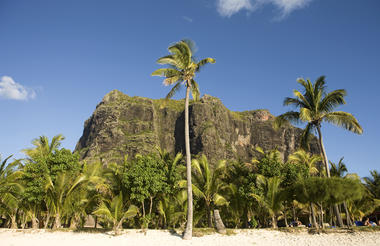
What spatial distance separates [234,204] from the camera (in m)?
20.9

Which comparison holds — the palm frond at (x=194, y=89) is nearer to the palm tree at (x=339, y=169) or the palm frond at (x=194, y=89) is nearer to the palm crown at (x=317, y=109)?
the palm crown at (x=317, y=109)

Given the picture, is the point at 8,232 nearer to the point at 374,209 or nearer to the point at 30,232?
the point at 30,232

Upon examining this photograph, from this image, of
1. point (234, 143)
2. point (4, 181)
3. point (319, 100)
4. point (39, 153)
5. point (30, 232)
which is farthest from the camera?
point (234, 143)

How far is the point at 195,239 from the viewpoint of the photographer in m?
13.3

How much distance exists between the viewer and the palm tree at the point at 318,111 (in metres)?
15.9

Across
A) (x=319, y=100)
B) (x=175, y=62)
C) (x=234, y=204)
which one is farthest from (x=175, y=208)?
(x=319, y=100)

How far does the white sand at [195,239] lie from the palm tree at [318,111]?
12.5 ft

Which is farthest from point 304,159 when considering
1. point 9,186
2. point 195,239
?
point 9,186

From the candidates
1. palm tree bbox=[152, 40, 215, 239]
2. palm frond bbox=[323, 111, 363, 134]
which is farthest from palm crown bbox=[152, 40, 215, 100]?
palm frond bbox=[323, 111, 363, 134]

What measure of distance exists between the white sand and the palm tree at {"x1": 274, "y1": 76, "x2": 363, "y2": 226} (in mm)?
3820

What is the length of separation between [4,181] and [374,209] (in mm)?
32118

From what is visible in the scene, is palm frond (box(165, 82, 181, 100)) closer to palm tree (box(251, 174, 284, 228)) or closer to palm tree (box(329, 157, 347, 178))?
palm tree (box(251, 174, 284, 228))

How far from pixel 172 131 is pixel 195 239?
122 m

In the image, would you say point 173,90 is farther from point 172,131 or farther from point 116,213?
point 172,131
